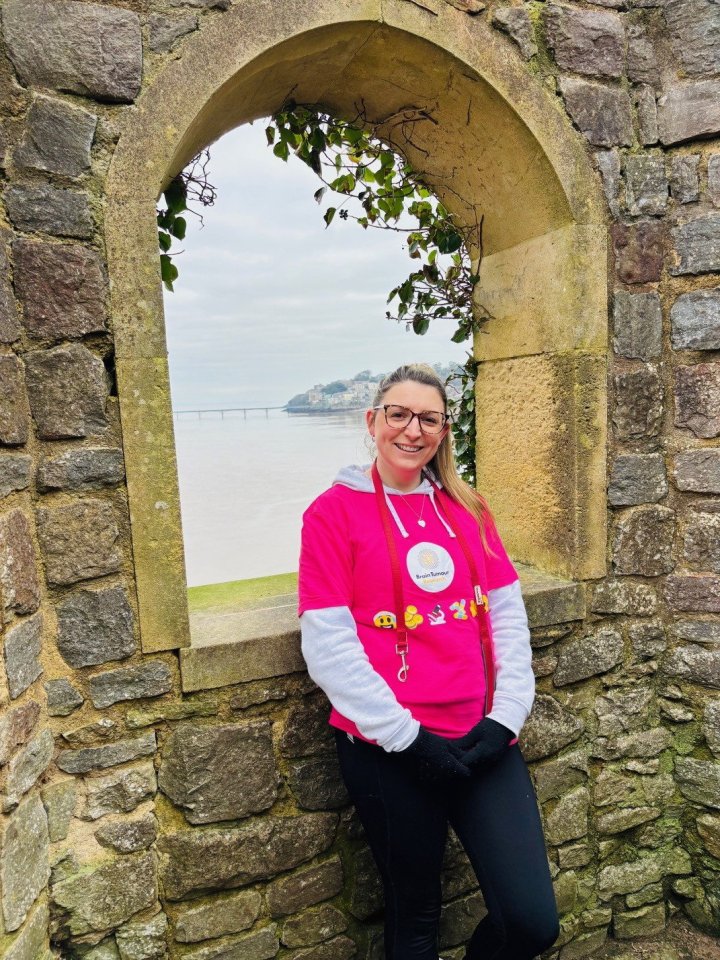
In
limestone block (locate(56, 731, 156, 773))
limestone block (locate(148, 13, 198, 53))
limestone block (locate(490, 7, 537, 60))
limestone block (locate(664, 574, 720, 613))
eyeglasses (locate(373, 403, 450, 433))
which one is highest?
limestone block (locate(490, 7, 537, 60))

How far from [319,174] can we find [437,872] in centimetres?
214

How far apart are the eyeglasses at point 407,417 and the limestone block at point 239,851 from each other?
1.10 meters

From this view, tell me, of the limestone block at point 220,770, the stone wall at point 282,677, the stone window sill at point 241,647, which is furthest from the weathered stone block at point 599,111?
the limestone block at point 220,770

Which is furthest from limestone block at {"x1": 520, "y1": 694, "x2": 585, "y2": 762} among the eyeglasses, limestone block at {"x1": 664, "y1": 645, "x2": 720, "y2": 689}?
the eyeglasses

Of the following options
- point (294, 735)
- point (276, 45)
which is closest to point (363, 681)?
point (294, 735)

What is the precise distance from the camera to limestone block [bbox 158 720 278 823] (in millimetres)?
1688

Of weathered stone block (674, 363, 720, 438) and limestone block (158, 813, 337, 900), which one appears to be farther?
weathered stone block (674, 363, 720, 438)

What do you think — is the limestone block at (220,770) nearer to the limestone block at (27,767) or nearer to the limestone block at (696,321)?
the limestone block at (27,767)

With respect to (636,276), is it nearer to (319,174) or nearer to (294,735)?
(319,174)

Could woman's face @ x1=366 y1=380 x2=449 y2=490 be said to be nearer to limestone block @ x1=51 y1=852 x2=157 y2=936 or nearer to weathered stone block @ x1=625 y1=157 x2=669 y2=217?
weathered stone block @ x1=625 y1=157 x2=669 y2=217

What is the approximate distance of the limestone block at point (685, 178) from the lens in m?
2.08

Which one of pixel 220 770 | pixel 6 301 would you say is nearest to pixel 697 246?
pixel 6 301

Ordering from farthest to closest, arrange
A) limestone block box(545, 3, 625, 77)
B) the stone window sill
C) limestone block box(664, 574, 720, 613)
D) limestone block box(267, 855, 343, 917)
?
limestone block box(664, 574, 720, 613) → limestone block box(545, 3, 625, 77) → limestone block box(267, 855, 343, 917) → the stone window sill

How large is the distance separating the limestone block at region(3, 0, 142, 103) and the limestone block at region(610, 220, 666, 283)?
1.43 meters
